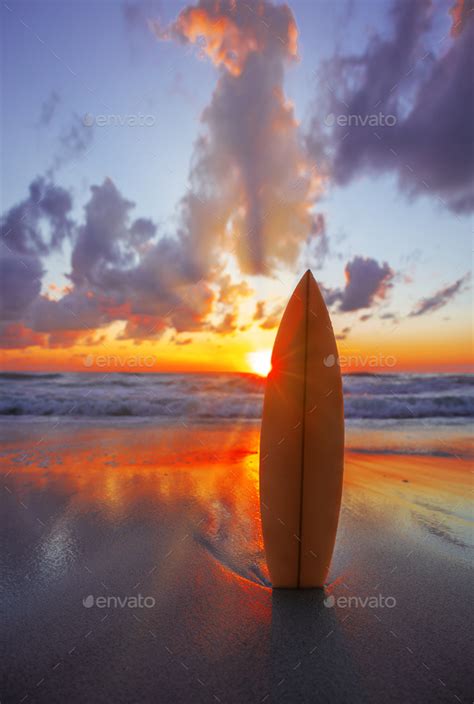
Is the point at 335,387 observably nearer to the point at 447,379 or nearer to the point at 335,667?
the point at 335,667

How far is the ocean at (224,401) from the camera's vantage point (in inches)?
375

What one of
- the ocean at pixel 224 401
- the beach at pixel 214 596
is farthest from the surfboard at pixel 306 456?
the ocean at pixel 224 401

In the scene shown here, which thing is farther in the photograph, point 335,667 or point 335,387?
point 335,387

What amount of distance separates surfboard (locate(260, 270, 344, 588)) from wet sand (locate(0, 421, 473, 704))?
0.60 ft

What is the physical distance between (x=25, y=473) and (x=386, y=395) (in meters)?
9.81

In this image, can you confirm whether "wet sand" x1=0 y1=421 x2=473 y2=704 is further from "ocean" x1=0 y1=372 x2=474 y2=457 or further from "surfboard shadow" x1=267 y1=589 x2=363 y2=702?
"ocean" x1=0 y1=372 x2=474 y2=457

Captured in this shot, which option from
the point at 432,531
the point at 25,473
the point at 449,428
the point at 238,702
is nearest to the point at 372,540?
the point at 432,531

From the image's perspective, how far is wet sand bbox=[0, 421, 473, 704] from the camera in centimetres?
180

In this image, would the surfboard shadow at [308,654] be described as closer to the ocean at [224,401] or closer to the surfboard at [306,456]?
the surfboard at [306,456]

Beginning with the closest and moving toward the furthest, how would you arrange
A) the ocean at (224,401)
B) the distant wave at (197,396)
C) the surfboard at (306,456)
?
the surfboard at (306,456) → the ocean at (224,401) → the distant wave at (197,396)

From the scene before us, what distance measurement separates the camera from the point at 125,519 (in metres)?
3.53

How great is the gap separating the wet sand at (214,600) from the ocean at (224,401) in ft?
13.2

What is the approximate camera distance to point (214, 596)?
2400mm

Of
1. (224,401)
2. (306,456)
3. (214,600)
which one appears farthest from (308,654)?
(224,401)
